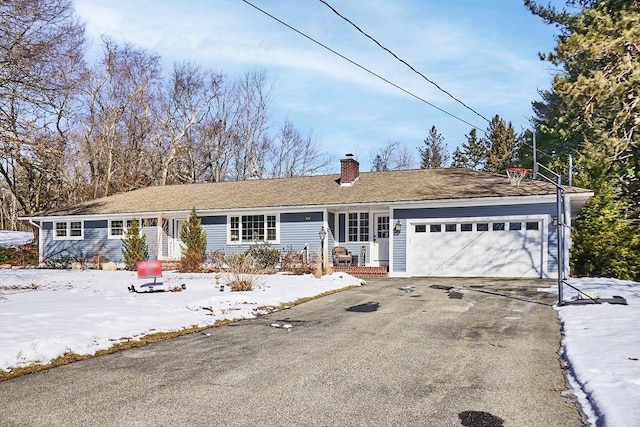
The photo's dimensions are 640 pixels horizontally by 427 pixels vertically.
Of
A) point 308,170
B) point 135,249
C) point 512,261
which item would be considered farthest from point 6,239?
point 512,261

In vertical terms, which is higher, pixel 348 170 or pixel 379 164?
pixel 379 164

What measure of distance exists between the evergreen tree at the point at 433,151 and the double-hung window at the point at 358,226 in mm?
34964

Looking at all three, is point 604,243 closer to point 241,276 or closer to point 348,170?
point 348,170

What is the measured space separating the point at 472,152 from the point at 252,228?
3293cm

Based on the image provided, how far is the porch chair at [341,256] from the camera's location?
20234 mm

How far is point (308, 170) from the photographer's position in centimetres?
4766

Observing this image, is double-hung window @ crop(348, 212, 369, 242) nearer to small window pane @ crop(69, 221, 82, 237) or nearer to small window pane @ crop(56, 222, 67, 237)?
small window pane @ crop(69, 221, 82, 237)

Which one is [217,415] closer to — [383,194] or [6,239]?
[383,194]

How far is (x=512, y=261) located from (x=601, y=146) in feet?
15.3

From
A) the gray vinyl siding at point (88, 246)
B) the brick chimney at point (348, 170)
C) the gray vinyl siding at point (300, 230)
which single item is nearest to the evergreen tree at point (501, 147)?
the brick chimney at point (348, 170)

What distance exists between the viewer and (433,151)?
181 ft

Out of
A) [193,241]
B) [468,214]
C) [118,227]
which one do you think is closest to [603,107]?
[468,214]

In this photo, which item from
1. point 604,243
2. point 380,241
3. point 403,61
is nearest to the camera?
point 403,61

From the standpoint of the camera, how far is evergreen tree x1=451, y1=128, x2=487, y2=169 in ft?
158
